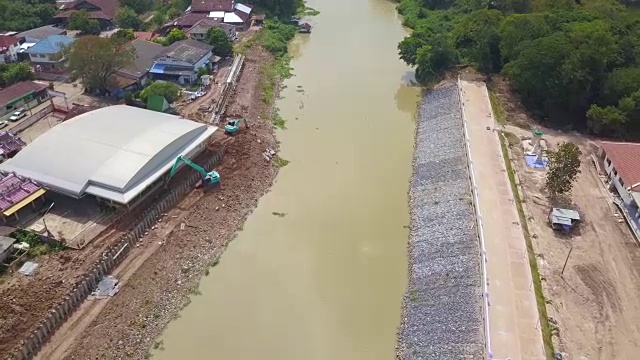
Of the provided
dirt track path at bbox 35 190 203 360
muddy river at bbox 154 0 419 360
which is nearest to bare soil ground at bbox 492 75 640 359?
muddy river at bbox 154 0 419 360

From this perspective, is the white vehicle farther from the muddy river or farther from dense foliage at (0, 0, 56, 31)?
the muddy river

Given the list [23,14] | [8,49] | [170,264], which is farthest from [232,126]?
[23,14]

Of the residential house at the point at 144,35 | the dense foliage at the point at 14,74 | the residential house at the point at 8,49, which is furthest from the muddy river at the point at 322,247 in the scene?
the residential house at the point at 8,49

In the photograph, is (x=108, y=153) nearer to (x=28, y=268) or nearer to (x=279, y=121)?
(x=28, y=268)

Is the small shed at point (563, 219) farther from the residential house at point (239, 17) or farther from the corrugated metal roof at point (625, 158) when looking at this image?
the residential house at point (239, 17)

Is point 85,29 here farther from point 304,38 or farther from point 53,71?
point 304,38


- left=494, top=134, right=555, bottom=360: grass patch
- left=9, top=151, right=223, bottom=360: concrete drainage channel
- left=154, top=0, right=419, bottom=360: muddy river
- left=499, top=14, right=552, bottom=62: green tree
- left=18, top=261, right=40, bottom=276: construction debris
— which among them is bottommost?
left=154, top=0, right=419, bottom=360: muddy river
